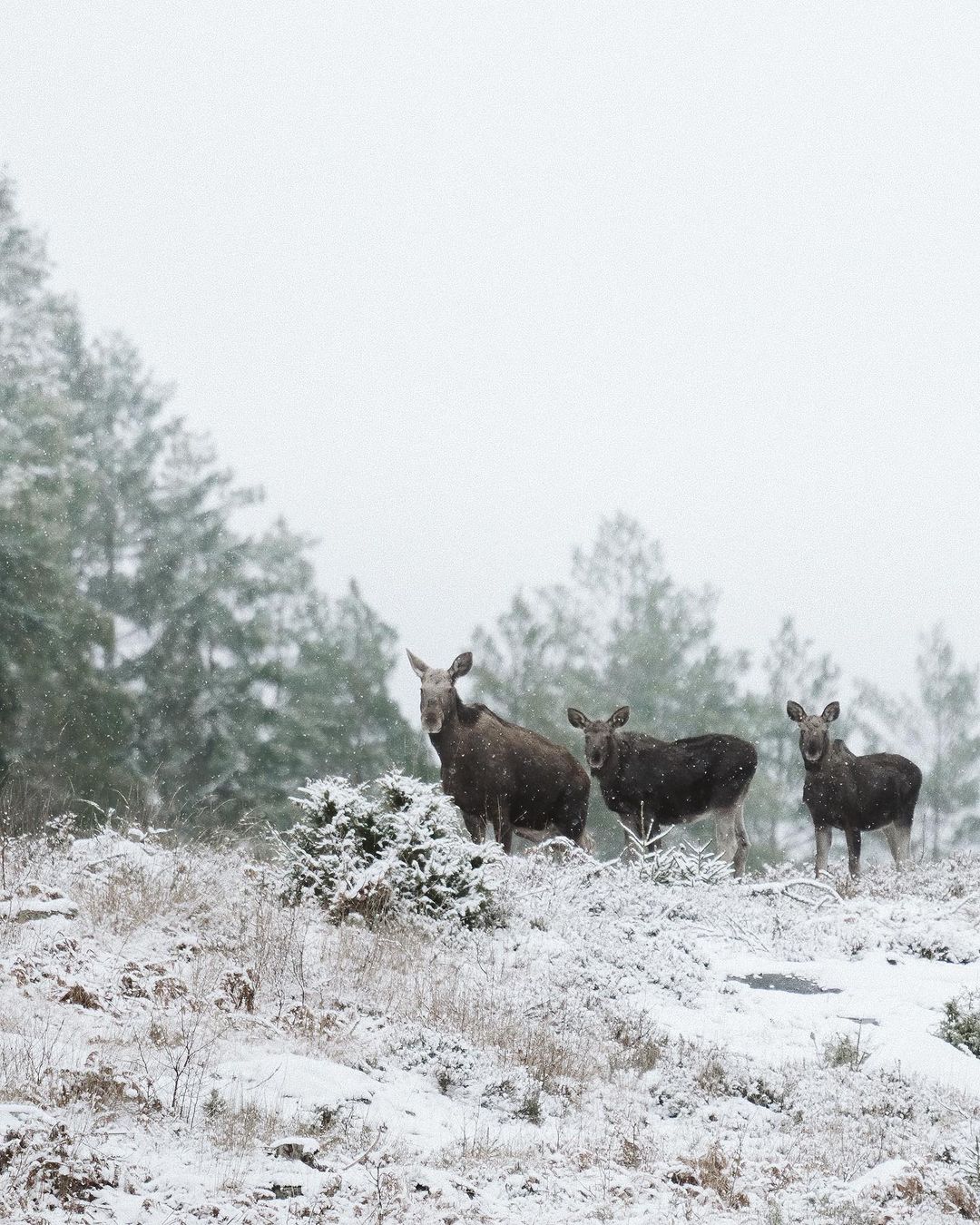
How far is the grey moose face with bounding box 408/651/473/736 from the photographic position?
15.3 metres

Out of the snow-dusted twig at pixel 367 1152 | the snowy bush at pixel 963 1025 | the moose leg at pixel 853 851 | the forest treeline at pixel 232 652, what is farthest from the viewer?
the forest treeline at pixel 232 652

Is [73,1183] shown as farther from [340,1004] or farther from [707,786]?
[707,786]

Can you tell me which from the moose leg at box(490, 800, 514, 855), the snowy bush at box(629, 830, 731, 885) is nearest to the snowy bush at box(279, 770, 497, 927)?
the snowy bush at box(629, 830, 731, 885)

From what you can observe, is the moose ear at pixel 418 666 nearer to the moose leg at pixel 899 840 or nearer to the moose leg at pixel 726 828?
the moose leg at pixel 726 828

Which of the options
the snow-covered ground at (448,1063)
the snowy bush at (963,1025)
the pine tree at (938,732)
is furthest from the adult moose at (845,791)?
the pine tree at (938,732)

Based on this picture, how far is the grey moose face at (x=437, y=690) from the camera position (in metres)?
15.3

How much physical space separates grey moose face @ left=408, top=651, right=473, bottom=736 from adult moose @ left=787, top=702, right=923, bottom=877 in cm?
524

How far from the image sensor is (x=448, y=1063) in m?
6.76

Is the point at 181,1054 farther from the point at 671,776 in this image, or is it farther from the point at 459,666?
the point at 671,776

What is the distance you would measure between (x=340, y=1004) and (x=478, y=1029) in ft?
2.84

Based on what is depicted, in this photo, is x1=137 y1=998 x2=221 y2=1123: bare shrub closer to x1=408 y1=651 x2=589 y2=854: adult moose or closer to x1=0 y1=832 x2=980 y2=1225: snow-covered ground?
x1=0 y1=832 x2=980 y2=1225: snow-covered ground

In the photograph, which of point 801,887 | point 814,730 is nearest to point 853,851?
point 814,730

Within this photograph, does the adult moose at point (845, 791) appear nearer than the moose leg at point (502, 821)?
No

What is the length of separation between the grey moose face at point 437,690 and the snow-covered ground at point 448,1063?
4.55 metres
